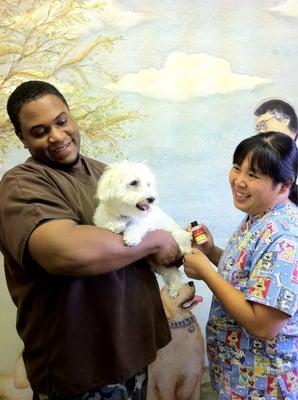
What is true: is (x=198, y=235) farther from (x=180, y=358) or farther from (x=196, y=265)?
(x=180, y=358)

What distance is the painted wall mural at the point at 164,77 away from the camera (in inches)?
76.3

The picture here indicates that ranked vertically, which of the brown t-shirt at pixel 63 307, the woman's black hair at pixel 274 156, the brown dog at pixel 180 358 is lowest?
the brown dog at pixel 180 358

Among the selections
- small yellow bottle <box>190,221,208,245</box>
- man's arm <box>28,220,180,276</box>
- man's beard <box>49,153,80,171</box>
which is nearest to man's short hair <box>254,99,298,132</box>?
small yellow bottle <box>190,221,208,245</box>

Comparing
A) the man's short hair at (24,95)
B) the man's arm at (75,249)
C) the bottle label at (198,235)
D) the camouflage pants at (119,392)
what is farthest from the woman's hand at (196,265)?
the man's short hair at (24,95)

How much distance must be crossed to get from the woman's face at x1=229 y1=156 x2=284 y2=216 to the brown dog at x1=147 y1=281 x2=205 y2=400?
33.0 inches

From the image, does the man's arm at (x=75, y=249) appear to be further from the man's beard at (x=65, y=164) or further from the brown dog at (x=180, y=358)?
the brown dog at (x=180, y=358)

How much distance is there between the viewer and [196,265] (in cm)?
120

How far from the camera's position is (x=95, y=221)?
1.21 meters

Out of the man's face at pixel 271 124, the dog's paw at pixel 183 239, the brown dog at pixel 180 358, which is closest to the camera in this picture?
the dog's paw at pixel 183 239

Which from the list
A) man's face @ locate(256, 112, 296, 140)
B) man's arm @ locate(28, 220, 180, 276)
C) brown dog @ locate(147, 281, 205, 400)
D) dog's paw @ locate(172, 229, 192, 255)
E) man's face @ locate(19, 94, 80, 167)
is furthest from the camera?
man's face @ locate(256, 112, 296, 140)

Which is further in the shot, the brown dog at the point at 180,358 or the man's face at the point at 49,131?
the brown dog at the point at 180,358

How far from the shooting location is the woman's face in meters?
1.12

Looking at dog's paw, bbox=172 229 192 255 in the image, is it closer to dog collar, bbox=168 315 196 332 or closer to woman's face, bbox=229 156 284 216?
woman's face, bbox=229 156 284 216

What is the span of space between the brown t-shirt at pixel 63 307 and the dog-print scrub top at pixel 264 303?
261 millimetres
